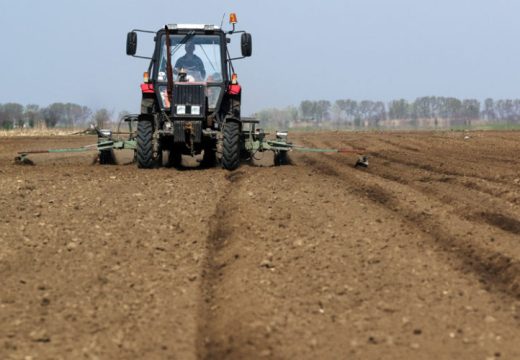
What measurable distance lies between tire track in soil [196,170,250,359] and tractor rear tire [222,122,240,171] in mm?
2473

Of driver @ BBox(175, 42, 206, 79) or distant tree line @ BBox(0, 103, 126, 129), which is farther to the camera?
distant tree line @ BBox(0, 103, 126, 129)

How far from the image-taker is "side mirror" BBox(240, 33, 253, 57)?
38.5ft

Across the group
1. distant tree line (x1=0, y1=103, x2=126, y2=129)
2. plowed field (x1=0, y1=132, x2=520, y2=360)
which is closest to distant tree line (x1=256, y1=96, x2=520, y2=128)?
distant tree line (x1=0, y1=103, x2=126, y2=129)


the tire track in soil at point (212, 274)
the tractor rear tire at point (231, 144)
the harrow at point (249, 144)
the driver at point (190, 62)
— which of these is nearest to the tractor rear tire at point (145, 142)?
the harrow at point (249, 144)

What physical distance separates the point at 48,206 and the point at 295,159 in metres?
8.56

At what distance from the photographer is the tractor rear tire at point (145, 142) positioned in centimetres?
1156

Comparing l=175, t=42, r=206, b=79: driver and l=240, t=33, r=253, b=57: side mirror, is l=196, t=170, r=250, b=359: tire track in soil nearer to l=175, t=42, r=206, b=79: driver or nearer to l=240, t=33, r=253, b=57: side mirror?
l=240, t=33, r=253, b=57: side mirror

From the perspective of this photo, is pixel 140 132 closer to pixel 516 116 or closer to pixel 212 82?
pixel 212 82

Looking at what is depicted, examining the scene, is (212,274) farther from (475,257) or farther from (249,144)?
(249,144)

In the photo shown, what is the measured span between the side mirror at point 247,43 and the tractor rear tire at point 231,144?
1.18m

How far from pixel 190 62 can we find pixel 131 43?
123 cm

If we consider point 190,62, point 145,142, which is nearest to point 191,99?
point 190,62

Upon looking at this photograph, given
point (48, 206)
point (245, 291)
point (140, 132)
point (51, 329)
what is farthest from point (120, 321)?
point (140, 132)

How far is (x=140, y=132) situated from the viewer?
11.6 metres
